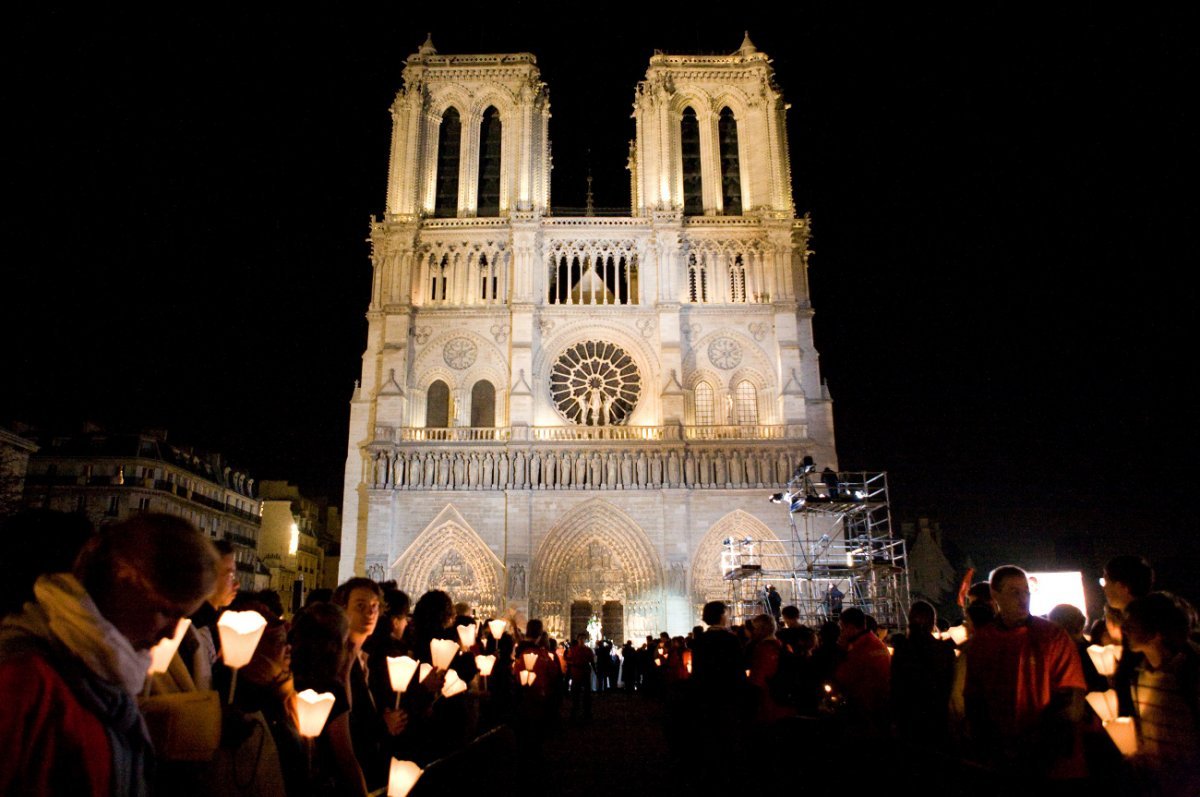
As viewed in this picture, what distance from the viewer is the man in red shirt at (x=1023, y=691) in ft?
11.1

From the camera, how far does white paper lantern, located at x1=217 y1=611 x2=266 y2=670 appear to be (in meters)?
2.57

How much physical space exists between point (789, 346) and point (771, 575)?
22.9 feet

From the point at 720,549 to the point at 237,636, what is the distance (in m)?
20.7

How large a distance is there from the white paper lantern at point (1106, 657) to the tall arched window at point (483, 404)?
830 inches

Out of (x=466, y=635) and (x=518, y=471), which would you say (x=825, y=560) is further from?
(x=466, y=635)

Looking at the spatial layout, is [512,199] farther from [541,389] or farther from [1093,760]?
[1093,760]

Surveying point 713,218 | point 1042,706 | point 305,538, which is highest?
point 713,218

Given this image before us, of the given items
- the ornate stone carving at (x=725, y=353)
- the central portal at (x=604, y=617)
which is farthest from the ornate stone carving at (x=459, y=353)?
the central portal at (x=604, y=617)

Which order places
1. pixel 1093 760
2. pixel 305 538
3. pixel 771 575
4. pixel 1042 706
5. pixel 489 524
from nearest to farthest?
pixel 1042 706, pixel 1093 760, pixel 771 575, pixel 489 524, pixel 305 538

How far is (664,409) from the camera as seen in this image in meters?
23.2

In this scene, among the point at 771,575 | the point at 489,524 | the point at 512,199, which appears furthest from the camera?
the point at 512,199

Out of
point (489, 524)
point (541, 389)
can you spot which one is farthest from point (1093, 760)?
point (541, 389)

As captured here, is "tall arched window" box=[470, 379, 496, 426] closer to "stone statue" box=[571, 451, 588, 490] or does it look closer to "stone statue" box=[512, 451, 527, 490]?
"stone statue" box=[512, 451, 527, 490]

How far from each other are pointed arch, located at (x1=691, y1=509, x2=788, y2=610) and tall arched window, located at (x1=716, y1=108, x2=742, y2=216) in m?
10.3
